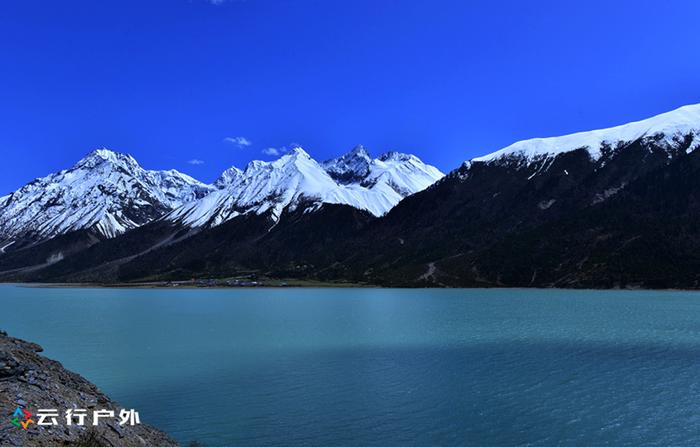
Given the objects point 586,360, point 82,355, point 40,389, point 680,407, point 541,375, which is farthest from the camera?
point 82,355

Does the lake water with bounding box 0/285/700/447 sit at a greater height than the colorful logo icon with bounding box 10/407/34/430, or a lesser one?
lesser

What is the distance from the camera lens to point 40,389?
3058 centimetres

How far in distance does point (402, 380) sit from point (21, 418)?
37.9m

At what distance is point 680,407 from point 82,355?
230ft

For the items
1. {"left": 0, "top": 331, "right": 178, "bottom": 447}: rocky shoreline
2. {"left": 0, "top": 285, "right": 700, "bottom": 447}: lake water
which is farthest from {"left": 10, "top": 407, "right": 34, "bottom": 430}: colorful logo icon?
{"left": 0, "top": 285, "right": 700, "bottom": 447}: lake water

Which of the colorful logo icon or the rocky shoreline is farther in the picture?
the colorful logo icon

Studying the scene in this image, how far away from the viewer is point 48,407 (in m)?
28.5

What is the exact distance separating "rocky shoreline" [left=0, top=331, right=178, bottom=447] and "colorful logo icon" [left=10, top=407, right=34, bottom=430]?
17 centimetres

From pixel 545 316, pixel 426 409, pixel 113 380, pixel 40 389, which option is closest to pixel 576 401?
pixel 426 409

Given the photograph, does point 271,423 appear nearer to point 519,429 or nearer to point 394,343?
A: point 519,429

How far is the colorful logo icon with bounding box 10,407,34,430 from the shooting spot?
23203 millimetres

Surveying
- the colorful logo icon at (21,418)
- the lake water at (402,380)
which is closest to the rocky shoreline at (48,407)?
the colorful logo icon at (21,418)

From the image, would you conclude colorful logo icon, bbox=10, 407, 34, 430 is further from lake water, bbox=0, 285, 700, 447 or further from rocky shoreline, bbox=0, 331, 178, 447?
lake water, bbox=0, 285, 700, 447

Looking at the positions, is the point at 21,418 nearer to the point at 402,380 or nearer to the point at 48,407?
the point at 48,407
